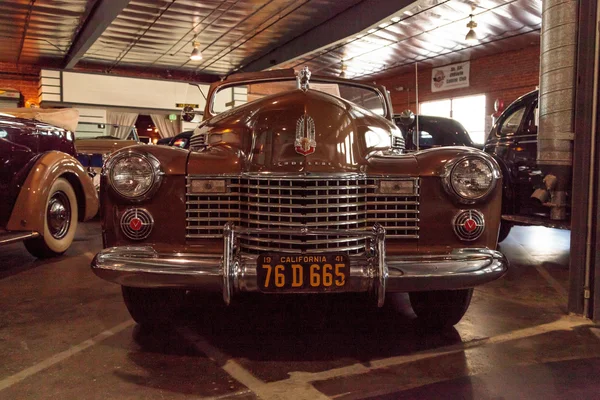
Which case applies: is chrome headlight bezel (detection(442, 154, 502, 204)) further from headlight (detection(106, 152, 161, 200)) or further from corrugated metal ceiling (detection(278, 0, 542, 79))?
corrugated metal ceiling (detection(278, 0, 542, 79))

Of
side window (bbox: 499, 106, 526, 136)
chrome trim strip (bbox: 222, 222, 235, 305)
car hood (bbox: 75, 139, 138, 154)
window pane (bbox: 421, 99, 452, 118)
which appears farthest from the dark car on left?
window pane (bbox: 421, 99, 452, 118)

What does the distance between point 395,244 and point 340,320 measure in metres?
0.79

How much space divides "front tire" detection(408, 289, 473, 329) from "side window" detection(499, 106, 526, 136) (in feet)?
10.9

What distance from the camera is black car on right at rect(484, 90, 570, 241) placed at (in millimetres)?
5332

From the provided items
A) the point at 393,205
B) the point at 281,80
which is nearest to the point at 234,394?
the point at 393,205

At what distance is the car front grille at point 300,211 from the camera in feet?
8.53

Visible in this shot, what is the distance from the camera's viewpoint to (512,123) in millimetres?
5820

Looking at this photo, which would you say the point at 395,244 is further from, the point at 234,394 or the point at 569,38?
the point at 569,38

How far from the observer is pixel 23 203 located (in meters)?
4.64

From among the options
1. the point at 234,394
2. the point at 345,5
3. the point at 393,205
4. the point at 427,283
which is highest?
the point at 345,5

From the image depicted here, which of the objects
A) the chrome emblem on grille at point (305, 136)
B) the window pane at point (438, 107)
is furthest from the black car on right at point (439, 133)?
the window pane at point (438, 107)

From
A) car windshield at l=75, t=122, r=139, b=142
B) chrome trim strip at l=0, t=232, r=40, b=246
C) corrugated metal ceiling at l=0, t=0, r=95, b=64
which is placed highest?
corrugated metal ceiling at l=0, t=0, r=95, b=64

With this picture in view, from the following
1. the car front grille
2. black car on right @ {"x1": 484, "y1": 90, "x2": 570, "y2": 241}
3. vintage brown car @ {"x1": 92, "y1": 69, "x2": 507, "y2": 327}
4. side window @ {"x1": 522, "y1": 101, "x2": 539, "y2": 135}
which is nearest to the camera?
vintage brown car @ {"x1": 92, "y1": 69, "x2": 507, "y2": 327}

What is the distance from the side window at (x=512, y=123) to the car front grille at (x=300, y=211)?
142 inches
